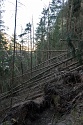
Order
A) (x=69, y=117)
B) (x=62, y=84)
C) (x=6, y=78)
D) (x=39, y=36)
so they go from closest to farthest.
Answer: (x=69, y=117) → (x=62, y=84) → (x=6, y=78) → (x=39, y=36)

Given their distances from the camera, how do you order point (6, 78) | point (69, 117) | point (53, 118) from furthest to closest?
point (6, 78) < point (53, 118) < point (69, 117)

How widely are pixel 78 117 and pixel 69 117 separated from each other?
0.71m

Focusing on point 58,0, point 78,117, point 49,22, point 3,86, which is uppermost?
point 58,0

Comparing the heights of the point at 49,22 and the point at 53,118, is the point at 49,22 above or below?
above

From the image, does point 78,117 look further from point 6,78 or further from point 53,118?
point 6,78

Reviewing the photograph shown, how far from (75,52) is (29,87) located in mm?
3436

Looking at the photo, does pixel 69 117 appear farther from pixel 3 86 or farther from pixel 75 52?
pixel 3 86

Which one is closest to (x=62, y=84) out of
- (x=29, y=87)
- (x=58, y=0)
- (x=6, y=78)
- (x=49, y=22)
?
(x=29, y=87)

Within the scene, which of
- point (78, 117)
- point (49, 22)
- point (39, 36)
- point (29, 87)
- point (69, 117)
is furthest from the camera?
point (39, 36)

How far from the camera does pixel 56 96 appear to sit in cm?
726

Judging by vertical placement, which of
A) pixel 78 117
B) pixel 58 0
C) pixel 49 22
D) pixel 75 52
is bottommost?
pixel 78 117

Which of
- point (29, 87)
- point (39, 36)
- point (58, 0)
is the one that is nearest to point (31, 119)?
point (29, 87)

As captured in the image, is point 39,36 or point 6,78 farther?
point 39,36

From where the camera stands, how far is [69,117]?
6461 mm
